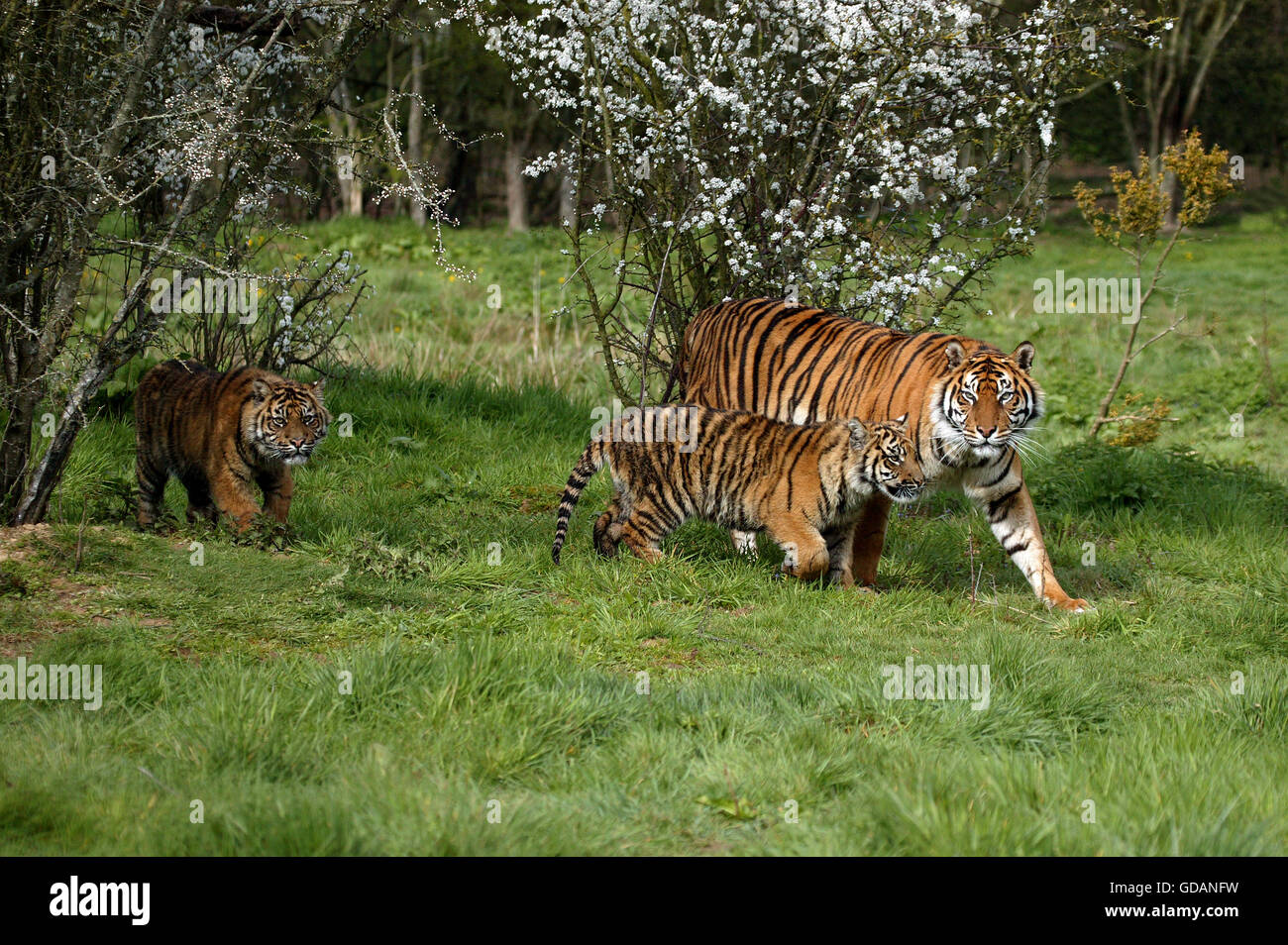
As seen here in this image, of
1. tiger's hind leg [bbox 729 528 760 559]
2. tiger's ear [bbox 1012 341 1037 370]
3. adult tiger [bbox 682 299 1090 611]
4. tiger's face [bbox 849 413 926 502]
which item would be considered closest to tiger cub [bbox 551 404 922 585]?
tiger's face [bbox 849 413 926 502]

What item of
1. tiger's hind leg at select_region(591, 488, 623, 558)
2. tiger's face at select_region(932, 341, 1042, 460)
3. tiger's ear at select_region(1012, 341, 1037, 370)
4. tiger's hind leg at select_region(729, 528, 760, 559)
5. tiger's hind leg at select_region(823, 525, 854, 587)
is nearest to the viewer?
tiger's face at select_region(932, 341, 1042, 460)

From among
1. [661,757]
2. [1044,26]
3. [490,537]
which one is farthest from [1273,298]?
[661,757]

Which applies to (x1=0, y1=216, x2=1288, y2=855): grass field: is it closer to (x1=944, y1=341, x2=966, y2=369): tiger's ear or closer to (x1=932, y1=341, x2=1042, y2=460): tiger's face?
(x1=932, y1=341, x2=1042, y2=460): tiger's face

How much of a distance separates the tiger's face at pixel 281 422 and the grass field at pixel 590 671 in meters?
0.49

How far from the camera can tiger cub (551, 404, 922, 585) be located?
21.7 feet

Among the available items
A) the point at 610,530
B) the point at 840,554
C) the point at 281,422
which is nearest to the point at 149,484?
the point at 281,422

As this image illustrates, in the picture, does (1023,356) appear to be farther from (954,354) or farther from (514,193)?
(514,193)

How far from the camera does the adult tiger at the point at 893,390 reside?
655 cm

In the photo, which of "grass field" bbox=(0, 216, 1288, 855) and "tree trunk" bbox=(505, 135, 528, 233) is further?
"tree trunk" bbox=(505, 135, 528, 233)

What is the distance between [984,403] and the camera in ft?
21.1

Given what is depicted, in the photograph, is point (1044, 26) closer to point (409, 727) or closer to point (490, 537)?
point (490, 537)

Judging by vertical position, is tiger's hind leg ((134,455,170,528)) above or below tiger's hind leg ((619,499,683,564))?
above

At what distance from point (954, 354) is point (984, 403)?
1.10 feet

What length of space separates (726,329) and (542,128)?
20.3m
